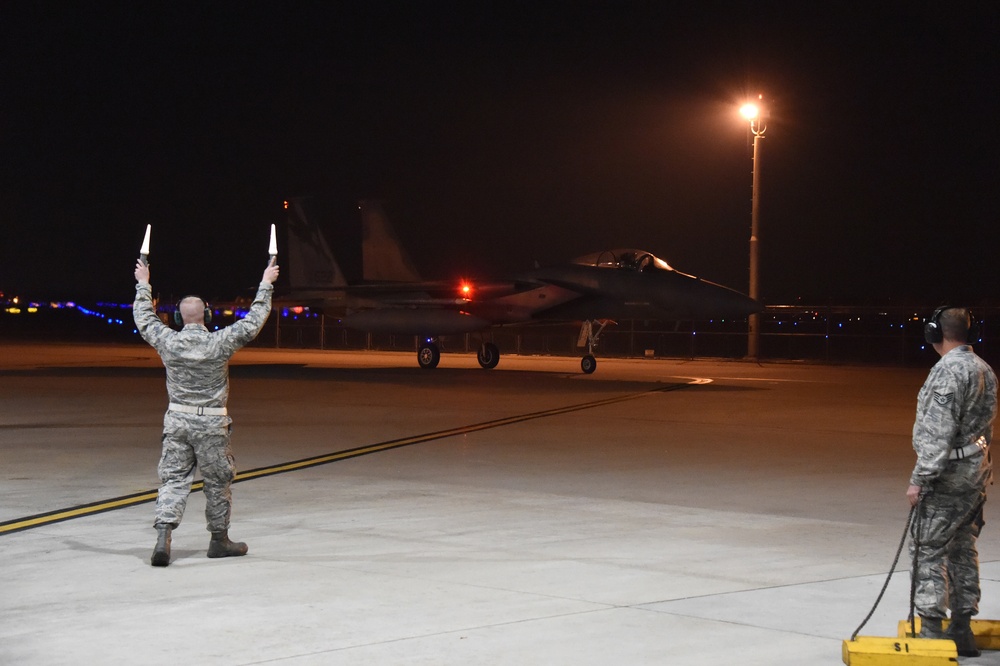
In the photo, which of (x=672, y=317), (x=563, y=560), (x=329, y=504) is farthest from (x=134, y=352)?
(x=563, y=560)

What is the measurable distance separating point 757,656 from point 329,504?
5.05m

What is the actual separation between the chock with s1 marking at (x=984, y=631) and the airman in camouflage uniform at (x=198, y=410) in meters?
4.12

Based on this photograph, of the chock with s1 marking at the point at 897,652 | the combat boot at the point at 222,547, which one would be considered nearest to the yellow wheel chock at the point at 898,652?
the chock with s1 marking at the point at 897,652

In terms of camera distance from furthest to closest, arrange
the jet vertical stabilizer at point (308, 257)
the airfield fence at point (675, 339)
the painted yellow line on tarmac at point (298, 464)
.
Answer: the airfield fence at point (675, 339) < the jet vertical stabilizer at point (308, 257) < the painted yellow line on tarmac at point (298, 464)

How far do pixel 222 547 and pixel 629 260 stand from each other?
19810 mm

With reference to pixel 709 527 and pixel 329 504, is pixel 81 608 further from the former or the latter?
pixel 709 527

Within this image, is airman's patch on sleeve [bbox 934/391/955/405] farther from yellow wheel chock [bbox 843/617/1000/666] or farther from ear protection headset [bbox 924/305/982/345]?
yellow wheel chock [bbox 843/617/1000/666]

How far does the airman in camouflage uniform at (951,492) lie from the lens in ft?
17.2

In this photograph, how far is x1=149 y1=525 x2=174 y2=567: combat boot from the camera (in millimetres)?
6898

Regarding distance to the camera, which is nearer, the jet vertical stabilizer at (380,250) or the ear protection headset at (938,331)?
the ear protection headset at (938,331)

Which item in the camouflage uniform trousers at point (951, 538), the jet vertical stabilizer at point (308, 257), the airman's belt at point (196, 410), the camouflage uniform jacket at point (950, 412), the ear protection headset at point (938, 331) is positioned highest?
the jet vertical stabilizer at point (308, 257)

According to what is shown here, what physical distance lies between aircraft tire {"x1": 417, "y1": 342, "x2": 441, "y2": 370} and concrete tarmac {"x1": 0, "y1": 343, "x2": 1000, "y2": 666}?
37.1 feet

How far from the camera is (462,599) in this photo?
Answer: 6.06 meters

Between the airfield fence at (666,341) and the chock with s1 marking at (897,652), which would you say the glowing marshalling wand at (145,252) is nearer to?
the chock with s1 marking at (897,652)
